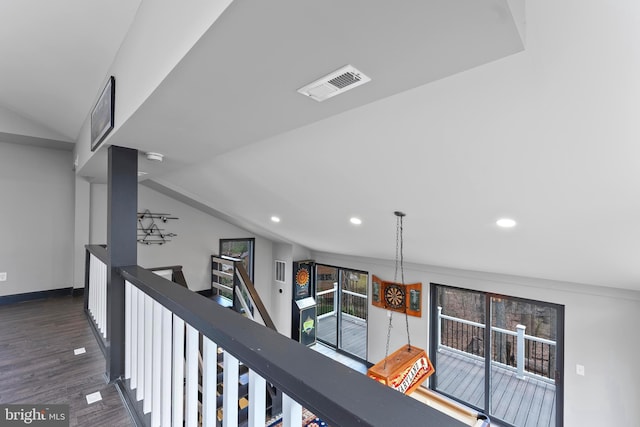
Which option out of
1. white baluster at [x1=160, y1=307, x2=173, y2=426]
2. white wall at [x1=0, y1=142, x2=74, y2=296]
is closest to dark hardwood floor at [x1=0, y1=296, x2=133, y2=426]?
white baluster at [x1=160, y1=307, x2=173, y2=426]

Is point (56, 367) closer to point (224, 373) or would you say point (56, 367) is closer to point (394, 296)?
point (224, 373)

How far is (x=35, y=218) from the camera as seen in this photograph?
4.68 metres

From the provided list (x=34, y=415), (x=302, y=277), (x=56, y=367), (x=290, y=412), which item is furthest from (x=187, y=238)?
(x=290, y=412)

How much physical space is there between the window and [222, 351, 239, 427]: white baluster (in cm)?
550

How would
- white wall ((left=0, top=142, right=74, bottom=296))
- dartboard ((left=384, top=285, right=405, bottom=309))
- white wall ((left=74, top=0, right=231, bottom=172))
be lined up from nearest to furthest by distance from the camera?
white wall ((left=74, top=0, right=231, bottom=172))
white wall ((left=0, top=142, right=74, bottom=296))
dartboard ((left=384, top=285, right=405, bottom=309))

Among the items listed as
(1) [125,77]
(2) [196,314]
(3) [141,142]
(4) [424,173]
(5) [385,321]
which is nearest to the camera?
(2) [196,314]

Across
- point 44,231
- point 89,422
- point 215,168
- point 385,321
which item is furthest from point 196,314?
point 385,321

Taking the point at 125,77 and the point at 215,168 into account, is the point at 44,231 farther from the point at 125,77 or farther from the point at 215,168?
the point at 125,77

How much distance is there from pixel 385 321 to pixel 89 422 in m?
6.05

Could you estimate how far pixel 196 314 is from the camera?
1126 mm

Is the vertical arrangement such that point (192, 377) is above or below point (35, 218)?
below

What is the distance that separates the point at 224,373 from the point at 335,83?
1250mm

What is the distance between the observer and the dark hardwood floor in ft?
6.25

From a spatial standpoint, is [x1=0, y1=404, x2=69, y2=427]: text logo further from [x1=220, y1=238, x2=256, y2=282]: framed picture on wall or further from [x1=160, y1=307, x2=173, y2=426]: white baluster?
[x1=220, y1=238, x2=256, y2=282]: framed picture on wall
